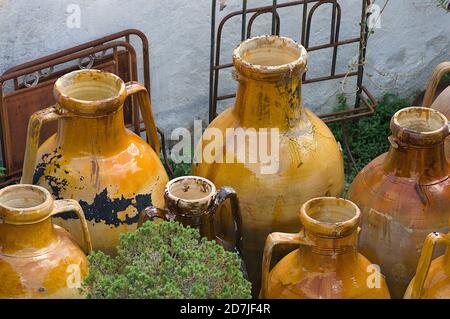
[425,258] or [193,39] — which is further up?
[425,258]

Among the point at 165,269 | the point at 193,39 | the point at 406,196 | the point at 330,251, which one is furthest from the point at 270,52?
the point at 193,39

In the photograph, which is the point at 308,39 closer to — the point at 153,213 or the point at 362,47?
the point at 362,47

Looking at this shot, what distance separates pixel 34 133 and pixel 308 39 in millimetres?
1756

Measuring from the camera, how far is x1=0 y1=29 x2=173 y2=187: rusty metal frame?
11.8ft

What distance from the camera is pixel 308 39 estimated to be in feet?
13.7

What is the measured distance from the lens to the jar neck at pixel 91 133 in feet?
8.96

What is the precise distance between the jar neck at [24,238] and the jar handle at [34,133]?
37 cm

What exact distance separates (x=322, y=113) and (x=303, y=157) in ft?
5.75

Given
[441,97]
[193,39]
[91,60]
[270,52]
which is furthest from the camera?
[193,39]

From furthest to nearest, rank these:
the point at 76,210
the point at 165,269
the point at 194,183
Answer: the point at 194,183
the point at 76,210
the point at 165,269

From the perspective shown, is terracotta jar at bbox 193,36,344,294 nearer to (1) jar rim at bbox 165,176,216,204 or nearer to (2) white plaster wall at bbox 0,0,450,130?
(1) jar rim at bbox 165,176,216,204

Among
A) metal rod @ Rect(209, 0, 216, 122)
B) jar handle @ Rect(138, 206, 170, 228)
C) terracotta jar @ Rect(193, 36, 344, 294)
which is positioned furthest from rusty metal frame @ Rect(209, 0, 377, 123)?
jar handle @ Rect(138, 206, 170, 228)
